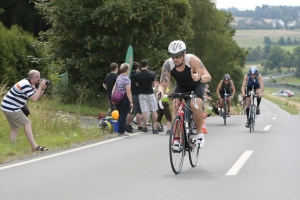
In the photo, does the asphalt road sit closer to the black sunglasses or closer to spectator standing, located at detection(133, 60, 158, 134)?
the black sunglasses

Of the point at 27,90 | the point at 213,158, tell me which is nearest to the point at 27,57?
the point at 27,90

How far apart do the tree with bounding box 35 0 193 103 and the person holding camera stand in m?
12.1

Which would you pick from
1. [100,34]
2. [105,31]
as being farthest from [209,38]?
[100,34]

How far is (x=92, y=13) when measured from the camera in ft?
80.9

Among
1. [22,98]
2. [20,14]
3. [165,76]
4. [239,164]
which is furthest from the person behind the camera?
[20,14]

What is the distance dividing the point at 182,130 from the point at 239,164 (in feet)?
5.68

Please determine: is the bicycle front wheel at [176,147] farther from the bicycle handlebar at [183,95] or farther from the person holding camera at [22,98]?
the person holding camera at [22,98]

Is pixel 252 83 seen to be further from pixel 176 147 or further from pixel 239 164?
pixel 176 147

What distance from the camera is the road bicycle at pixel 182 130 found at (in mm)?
9164

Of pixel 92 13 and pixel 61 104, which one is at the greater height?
pixel 92 13

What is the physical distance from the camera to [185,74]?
9.53 meters

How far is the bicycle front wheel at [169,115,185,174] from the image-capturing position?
9070 mm

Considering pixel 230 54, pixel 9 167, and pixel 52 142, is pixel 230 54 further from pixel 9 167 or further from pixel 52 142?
pixel 9 167

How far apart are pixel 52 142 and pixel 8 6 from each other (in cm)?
2996
